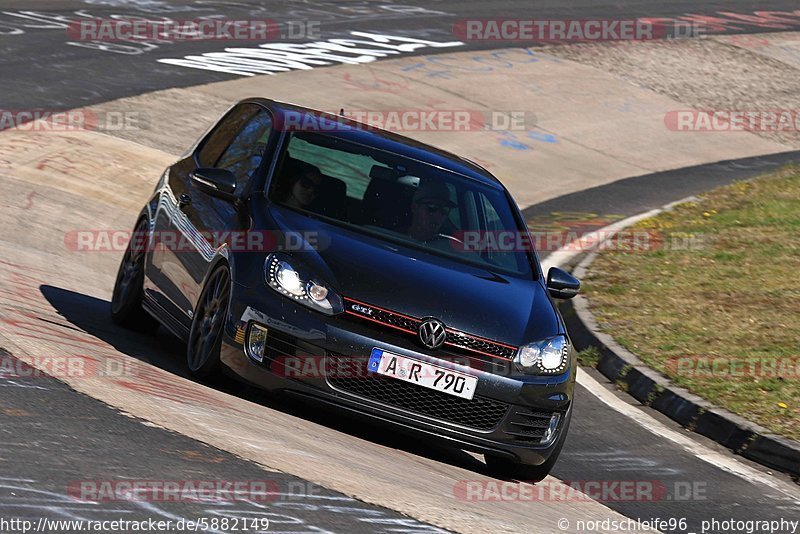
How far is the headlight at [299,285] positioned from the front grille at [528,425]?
1057mm

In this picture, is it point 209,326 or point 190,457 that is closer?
point 190,457

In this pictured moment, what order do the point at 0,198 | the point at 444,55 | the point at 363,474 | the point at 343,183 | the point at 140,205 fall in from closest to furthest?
the point at 363,474 → the point at 343,183 → the point at 0,198 → the point at 140,205 → the point at 444,55

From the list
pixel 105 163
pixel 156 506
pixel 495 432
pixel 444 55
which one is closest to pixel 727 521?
pixel 495 432

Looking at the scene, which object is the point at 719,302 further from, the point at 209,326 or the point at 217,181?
the point at 209,326

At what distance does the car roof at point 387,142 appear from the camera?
8.52 meters

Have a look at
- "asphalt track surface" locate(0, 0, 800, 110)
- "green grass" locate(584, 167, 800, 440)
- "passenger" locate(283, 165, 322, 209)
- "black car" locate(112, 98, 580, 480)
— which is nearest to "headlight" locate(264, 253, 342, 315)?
"black car" locate(112, 98, 580, 480)

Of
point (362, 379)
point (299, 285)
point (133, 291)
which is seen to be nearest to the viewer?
point (362, 379)

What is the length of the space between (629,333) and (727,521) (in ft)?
12.7

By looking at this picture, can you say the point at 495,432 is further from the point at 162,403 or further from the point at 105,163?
the point at 105,163

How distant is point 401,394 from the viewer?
6910 millimetres

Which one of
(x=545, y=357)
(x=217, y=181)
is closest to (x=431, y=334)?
(x=545, y=357)

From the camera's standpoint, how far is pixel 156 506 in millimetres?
5102

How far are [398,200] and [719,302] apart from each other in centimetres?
466

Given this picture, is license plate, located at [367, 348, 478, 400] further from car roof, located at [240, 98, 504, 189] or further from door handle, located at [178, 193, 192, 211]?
door handle, located at [178, 193, 192, 211]
